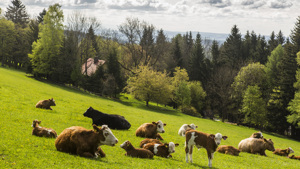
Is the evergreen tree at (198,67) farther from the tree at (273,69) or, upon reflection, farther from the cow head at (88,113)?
the cow head at (88,113)

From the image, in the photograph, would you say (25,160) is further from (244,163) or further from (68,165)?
(244,163)

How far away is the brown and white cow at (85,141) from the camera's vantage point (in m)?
9.84

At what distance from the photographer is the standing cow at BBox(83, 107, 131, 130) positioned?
706 inches

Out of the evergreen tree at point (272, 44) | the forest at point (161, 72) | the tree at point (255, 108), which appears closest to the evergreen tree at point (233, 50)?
the forest at point (161, 72)

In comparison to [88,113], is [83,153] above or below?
above

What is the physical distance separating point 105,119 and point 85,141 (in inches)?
327

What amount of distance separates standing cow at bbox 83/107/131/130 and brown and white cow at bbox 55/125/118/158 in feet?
25.7

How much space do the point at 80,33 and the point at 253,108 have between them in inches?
1884

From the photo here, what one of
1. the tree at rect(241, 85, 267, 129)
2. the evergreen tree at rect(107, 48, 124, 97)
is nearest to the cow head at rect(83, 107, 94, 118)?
the evergreen tree at rect(107, 48, 124, 97)

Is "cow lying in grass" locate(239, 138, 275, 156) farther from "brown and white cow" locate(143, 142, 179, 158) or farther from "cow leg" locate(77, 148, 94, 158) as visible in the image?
"cow leg" locate(77, 148, 94, 158)

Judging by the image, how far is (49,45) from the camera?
198ft

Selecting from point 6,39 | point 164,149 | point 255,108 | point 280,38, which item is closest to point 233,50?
point 280,38

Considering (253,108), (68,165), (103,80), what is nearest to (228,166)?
(68,165)

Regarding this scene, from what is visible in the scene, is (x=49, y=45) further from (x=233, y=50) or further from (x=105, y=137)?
(x=233, y=50)
